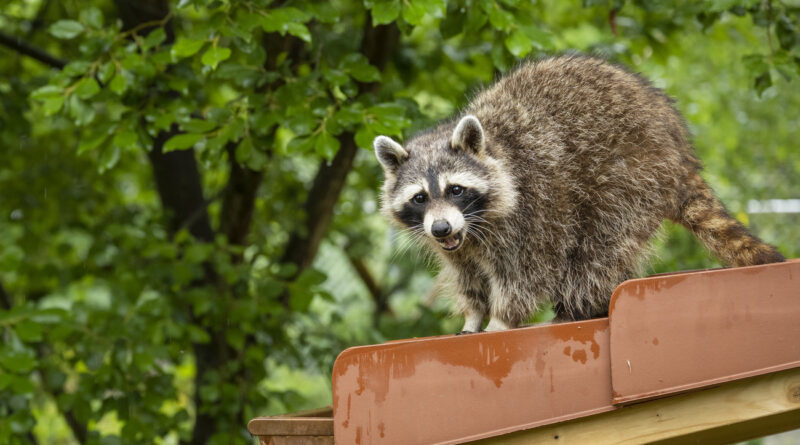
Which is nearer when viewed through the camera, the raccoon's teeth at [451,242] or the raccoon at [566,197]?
the raccoon's teeth at [451,242]

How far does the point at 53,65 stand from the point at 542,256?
11.6ft

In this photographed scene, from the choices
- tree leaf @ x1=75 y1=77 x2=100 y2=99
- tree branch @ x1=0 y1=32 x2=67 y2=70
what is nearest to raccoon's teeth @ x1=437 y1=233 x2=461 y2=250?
tree leaf @ x1=75 y1=77 x2=100 y2=99

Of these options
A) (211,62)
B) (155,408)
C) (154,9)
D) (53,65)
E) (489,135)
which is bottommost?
(155,408)

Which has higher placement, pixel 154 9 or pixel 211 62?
pixel 154 9

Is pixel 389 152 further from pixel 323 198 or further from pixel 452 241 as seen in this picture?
pixel 323 198

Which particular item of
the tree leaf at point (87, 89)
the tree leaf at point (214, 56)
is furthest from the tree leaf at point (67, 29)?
the tree leaf at point (214, 56)

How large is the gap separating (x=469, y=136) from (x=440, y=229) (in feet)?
1.56

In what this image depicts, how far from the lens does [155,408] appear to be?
15.0 ft

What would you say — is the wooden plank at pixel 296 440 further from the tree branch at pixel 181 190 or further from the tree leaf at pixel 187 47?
the tree branch at pixel 181 190

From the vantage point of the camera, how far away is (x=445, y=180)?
2906mm

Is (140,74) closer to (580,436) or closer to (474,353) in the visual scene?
(474,353)

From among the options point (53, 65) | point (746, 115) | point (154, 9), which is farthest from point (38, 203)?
point (746, 115)

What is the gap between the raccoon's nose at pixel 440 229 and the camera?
262 cm

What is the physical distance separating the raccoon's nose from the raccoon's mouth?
0.05 metres
